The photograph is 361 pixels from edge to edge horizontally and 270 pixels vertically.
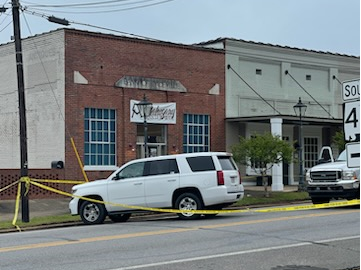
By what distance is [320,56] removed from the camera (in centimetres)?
3631

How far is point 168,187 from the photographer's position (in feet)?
61.0

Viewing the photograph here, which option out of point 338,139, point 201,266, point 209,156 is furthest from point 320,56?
point 201,266

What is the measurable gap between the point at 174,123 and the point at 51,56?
247 inches

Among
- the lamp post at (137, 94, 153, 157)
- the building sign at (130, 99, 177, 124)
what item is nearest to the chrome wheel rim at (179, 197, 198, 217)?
the lamp post at (137, 94, 153, 157)

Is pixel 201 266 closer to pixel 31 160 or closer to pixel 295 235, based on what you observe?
pixel 295 235

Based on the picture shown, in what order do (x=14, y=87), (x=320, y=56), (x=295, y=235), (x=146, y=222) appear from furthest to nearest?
(x=320, y=56) < (x=14, y=87) < (x=146, y=222) < (x=295, y=235)

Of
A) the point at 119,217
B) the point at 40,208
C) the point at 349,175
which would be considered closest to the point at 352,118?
the point at 119,217

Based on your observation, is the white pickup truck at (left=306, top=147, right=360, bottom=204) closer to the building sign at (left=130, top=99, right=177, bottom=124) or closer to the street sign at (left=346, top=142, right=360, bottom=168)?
the building sign at (left=130, top=99, right=177, bottom=124)

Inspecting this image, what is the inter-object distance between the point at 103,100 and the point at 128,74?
65.8 inches

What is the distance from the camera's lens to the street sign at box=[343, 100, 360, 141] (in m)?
8.33

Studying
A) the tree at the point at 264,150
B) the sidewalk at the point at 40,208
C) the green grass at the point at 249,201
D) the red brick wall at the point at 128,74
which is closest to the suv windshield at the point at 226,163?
the green grass at the point at 249,201

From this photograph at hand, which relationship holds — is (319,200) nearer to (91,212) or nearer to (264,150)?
(264,150)

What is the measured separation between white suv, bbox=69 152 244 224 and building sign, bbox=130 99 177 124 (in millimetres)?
10117

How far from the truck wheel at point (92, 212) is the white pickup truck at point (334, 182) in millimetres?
6801
